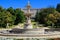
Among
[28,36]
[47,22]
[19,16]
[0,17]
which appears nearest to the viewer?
[28,36]

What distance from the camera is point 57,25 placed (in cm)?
5953

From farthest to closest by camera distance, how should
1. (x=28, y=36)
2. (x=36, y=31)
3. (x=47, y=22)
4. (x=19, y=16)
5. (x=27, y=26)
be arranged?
1. (x=19, y=16)
2. (x=47, y=22)
3. (x=27, y=26)
4. (x=36, y=31)
5. (x=28, y=36)

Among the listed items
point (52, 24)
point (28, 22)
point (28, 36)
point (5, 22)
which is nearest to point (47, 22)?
point (52, 24)

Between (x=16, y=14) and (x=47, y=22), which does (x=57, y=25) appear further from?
(x=16, y=14)

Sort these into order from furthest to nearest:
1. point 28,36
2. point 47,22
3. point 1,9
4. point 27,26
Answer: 1. point 1,9
2. point 47,22
3. point 27,26
4. point 28,36

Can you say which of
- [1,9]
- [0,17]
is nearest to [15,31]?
[0,17]

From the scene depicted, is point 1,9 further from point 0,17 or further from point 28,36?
point 28,36

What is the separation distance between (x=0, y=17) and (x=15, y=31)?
77.0 ft

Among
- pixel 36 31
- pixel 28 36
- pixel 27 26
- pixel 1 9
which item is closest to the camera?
pixel 28 36

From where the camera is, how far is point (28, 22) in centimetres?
3503

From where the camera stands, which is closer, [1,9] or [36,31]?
[36,31]

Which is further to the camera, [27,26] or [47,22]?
[47,22]

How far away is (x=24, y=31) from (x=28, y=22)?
9.77ft

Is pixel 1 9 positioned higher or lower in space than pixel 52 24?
higher
